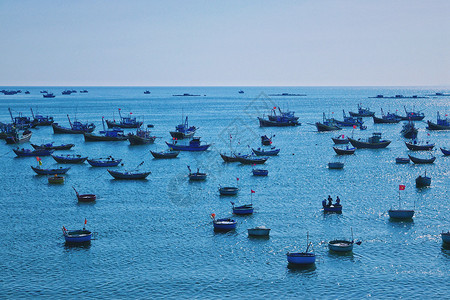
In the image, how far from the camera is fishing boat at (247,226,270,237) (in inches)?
1972

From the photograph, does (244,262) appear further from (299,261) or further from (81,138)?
(81,138)

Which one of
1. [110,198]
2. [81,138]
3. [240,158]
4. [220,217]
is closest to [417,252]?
[220,217]

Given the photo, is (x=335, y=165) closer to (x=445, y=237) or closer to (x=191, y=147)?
(x=191, y=147)

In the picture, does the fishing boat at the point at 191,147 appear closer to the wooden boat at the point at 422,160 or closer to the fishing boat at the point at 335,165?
the fishing boat at the point at 335,165

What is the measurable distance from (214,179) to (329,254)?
119 ft

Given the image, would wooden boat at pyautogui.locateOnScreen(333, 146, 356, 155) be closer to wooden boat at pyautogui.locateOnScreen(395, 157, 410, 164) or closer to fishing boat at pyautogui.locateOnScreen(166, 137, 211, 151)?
wooden boat at pyautogui.locateOnScreen(395, 157, 410, 164)

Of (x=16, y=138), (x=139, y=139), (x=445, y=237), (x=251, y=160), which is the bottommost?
(x=445, y=237)

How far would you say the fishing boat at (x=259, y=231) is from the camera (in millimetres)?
50094

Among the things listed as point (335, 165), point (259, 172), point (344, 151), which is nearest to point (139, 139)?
point (344, 151)

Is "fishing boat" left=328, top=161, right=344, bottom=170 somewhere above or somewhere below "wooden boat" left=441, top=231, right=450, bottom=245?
above

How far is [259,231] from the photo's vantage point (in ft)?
164

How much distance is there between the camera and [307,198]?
217 ft

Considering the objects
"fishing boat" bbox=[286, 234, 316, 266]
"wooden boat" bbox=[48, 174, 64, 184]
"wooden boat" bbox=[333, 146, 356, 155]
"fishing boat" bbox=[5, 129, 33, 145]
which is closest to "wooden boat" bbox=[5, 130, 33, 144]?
"fishing boat" bbox=[5, 129, 33, 145]

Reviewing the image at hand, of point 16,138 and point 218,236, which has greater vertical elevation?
point 16,138
